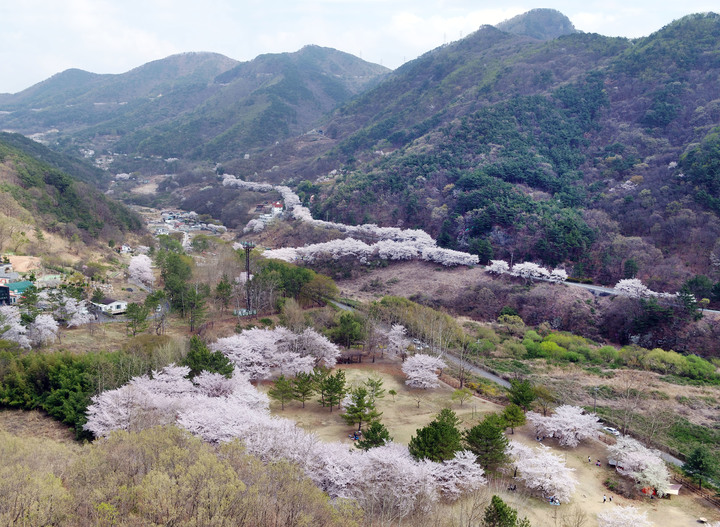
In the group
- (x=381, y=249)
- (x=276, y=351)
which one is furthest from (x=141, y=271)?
(x=381, y=249)

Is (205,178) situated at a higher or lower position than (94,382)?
higher

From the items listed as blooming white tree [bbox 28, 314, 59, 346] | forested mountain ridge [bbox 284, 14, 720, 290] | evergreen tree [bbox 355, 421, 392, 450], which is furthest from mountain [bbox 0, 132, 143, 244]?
evergreen tree [bbox 355, 421, 392, 450]

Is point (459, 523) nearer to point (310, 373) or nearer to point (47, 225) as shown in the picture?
point (310, 373)

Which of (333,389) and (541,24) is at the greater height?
(541,24)

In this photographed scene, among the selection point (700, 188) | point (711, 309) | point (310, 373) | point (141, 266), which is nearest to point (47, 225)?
point (141, 266)

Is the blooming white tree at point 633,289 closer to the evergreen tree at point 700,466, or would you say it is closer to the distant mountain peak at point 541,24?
the evergreen tree at point 700,466

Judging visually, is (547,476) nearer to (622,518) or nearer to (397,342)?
(622,518)

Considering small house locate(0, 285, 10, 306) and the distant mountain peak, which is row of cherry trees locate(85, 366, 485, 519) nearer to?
small house locate(0, 285, 10, 306)
